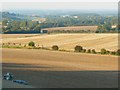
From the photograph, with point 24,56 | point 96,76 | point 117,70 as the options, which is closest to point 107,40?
point 24,56

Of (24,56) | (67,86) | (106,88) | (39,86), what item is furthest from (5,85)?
(24,56)

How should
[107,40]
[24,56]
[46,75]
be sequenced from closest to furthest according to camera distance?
[46,75] < [24,56] < [107,40]

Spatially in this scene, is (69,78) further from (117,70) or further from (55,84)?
(117,70)

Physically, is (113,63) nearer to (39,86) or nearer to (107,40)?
(39,86)

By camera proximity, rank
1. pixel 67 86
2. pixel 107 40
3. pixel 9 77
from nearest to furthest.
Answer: pixel 67 86 < pixel 9 77 < pixel 107 40

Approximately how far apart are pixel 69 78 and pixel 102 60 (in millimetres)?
15408

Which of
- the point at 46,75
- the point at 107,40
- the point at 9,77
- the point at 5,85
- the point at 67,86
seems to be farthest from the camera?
the point at 107,40

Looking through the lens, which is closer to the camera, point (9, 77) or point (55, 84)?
point (55, 84)

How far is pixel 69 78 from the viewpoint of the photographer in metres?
25.6

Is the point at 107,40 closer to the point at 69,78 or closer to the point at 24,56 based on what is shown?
the point at 24,56

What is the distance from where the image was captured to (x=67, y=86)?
22.1 meters

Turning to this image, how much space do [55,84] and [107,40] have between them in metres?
41.3

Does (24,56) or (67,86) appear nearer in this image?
(67,86)

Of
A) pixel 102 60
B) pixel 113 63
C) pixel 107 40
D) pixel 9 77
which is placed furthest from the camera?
pixel 107 40
